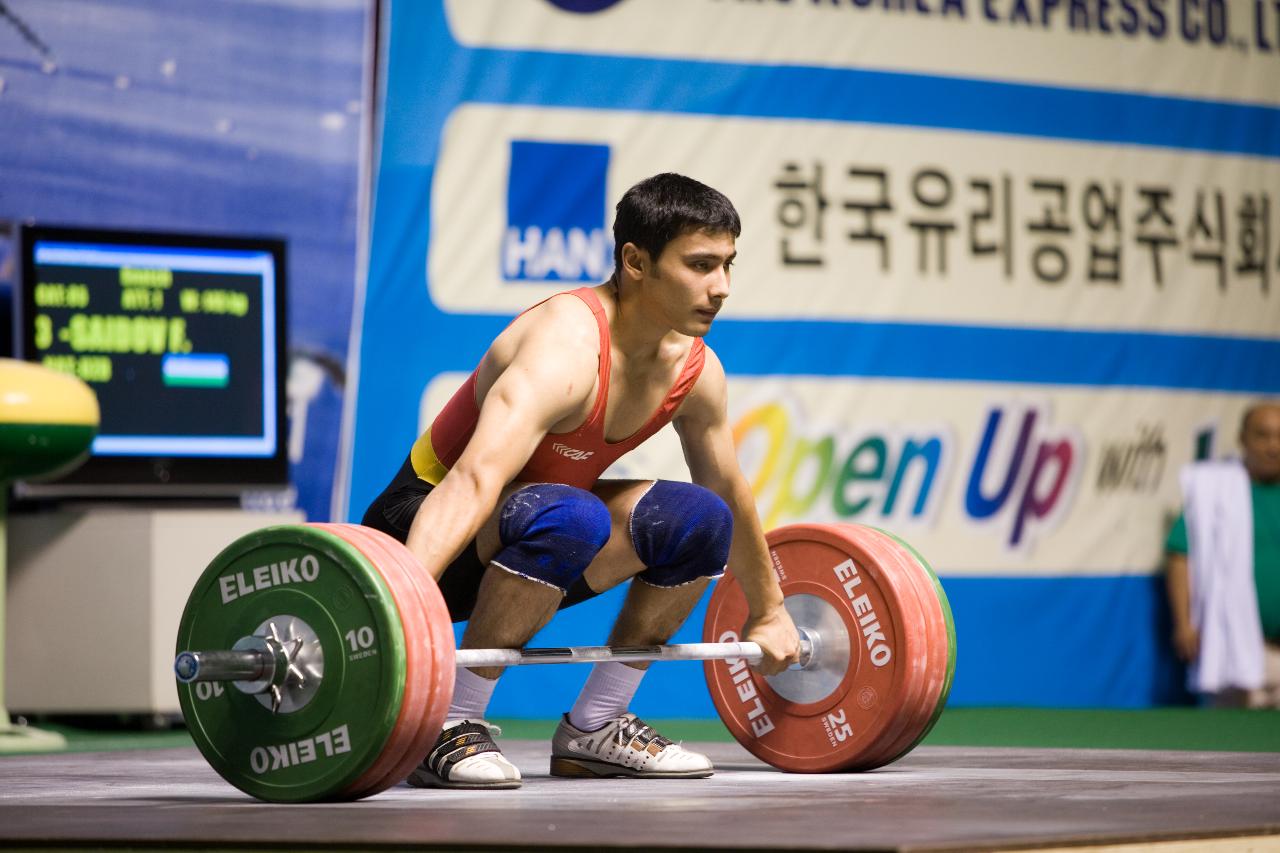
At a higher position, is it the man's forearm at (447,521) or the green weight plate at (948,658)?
the man's forearm at (447,521)

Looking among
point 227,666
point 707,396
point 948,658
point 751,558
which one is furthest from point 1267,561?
point 227,666

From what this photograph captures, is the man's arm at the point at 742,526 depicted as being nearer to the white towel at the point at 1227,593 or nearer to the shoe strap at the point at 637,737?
the shoe strap at the point at 637,737

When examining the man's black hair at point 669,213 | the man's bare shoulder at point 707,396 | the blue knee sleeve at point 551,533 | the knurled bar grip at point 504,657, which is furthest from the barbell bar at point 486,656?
the man's black hair at point 669,213

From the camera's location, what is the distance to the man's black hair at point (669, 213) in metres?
2.96

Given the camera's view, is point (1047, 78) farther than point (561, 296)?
Yes

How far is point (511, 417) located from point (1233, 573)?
3613 mm

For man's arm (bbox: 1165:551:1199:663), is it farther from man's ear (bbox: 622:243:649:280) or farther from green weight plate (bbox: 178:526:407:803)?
green weight plate (bbox: 178:526:407:803)

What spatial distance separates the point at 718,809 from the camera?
8.20 feet

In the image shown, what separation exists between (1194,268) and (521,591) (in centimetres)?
386

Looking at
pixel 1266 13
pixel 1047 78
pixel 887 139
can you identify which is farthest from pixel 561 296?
pixel 1266 13

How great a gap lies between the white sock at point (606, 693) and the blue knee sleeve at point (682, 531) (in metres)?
0.19

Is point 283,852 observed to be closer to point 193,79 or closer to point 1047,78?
point 193,79

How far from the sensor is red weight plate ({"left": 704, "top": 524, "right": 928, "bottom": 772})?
3.20m

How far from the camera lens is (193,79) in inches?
195
